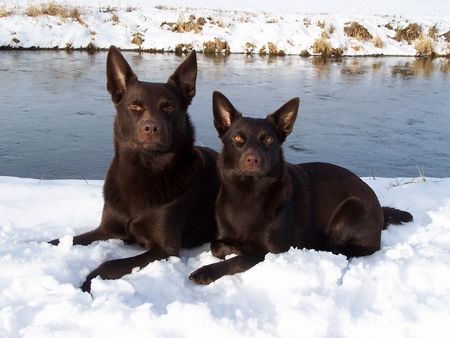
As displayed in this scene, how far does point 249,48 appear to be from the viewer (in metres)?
21.8

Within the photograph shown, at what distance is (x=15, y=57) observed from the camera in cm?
1611

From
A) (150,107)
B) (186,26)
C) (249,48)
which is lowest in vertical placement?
(150,107)

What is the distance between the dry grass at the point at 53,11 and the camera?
21.0 meters

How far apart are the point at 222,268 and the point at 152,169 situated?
91 cm

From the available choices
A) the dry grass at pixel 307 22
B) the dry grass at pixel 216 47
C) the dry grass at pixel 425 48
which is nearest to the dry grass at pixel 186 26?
the dry grass at pixel 216 47

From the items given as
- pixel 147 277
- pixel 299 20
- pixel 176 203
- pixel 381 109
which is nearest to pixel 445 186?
pixel 176 203

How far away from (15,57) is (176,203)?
571 inches

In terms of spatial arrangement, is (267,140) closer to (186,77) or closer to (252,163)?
(252,163)

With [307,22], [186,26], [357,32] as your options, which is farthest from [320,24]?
[186,26]

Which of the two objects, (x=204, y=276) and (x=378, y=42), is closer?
(x=204, y=276)

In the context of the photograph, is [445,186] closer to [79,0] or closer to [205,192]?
[205,192]

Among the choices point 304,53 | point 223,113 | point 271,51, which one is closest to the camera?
point 223,113

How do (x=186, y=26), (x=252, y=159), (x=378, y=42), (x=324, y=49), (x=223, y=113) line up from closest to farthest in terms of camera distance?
(x=252, y=159) → (x=223, y=113) → (x=324, y=49) → (x=186, y=26) → (x=378, y=42)

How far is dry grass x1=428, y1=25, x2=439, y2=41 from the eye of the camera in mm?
25375
